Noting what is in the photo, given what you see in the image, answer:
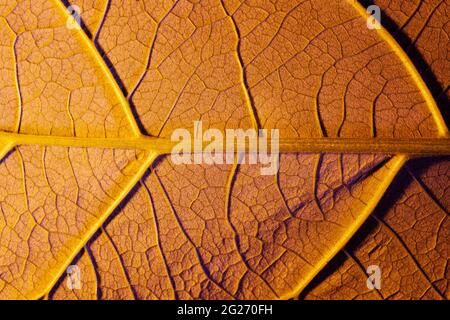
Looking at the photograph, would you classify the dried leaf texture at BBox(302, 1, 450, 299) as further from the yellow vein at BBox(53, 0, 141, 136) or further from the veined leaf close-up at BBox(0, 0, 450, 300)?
the yellow vein at BBox(53, 0, 141, 136)

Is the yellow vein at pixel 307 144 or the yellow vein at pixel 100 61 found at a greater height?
the yellow vein at pixel 100 61

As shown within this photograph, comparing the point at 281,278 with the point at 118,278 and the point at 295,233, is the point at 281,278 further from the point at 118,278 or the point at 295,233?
the point at 118,278

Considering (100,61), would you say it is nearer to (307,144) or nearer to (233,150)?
(233,150)

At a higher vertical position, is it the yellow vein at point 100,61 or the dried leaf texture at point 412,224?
the yellow vein at point 100,61

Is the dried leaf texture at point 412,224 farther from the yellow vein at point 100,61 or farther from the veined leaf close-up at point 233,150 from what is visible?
the yellow vein at point 100,61

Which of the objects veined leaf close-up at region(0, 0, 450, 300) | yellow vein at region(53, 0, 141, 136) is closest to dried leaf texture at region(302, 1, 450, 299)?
veined leaf close-up at region(0, 0, 450, 300)

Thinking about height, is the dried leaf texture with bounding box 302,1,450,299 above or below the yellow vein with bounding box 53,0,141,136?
below

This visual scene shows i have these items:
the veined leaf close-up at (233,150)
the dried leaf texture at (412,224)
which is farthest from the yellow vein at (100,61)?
the dried leaf texture at (412,224)

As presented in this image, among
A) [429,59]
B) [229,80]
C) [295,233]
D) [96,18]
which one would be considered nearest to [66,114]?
[96,18]

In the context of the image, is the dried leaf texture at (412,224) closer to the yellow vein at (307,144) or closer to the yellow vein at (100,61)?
the yellow vein at (307,144)
